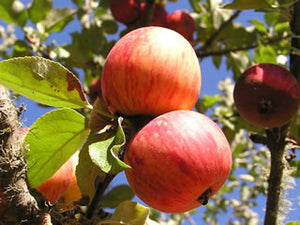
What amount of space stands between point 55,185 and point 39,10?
1.41 metres

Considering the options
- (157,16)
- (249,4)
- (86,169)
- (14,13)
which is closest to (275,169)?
(249,4)

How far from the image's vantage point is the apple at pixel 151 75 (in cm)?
101

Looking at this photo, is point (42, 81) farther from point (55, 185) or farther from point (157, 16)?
point (157, 16)

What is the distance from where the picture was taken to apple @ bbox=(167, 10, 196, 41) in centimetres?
250

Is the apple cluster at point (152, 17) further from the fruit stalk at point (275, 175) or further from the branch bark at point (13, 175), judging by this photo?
the branch bark at point (13, 175)

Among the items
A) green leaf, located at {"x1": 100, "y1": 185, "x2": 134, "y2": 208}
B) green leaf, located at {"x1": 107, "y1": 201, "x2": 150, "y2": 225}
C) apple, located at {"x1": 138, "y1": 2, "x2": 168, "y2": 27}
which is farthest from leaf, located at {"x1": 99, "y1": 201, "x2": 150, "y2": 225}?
apple, located at {"x1": 138, "y1": 2, "x2": 168, "y2": 27}

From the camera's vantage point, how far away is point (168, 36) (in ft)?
3.51

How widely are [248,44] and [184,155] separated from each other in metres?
1.67

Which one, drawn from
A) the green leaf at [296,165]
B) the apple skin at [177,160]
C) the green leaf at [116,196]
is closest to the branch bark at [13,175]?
the apple skin at [177,160]

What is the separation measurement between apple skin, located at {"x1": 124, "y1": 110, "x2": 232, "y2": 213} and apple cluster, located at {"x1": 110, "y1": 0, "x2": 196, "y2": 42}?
5.21ft

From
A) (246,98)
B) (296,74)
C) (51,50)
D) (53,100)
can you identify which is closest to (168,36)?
(53,100)

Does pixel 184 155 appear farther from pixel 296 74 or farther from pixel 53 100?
pixel 296 74

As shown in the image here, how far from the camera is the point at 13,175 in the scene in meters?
0.88

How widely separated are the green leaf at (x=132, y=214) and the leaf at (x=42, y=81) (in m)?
0.27
